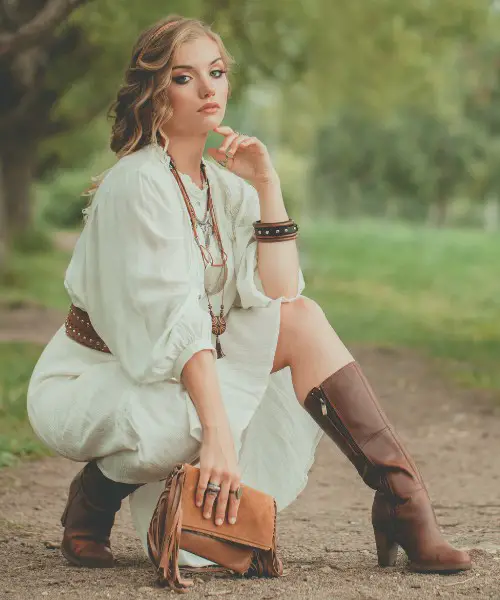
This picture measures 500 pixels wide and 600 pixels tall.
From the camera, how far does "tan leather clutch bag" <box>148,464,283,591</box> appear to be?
3172 millimetres

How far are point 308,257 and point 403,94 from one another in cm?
372

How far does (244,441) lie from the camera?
12.1 ft

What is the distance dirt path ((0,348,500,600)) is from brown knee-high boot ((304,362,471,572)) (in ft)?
0.24

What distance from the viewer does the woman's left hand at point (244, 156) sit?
362 cm

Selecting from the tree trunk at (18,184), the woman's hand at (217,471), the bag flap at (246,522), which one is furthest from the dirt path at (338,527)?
the tree trunk at (18,184)

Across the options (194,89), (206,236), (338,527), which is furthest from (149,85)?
(338,527)

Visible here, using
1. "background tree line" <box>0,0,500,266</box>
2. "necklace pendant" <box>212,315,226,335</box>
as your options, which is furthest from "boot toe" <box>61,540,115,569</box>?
"background tree line" <box>0,0,500,266</box>

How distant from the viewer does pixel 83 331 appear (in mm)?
3605

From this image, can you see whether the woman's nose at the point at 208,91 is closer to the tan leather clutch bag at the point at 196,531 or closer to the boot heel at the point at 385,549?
the tan leather clutch bag at the point at 196,531

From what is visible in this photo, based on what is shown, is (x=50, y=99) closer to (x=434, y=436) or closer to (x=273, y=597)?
(x=434, y=436)

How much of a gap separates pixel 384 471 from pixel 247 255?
32.3 inches

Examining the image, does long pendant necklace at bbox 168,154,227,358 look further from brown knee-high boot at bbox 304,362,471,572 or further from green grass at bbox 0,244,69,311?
green grass at bbox 0,244,69,311

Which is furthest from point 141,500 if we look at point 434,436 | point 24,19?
point 24,19

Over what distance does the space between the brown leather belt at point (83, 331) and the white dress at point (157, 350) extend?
0.09 feet
